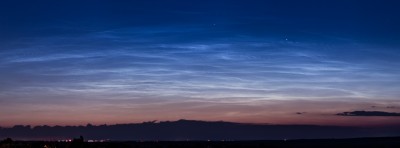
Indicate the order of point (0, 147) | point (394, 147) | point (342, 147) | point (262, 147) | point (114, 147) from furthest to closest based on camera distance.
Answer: point (342, 147), point (394, 147), point (262, 147), point (114, 147), point (0, 147)

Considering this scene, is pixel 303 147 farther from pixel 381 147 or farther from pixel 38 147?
pixel 38 147

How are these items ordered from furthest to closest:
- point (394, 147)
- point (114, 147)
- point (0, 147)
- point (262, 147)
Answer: point (394, 147) < point (262, 147) < point (114, 147) < point (0, 147)

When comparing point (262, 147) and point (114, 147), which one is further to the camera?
point (262, 147)

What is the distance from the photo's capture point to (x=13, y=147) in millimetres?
77562

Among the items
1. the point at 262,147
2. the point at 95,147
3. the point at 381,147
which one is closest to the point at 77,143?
the point at 95,147

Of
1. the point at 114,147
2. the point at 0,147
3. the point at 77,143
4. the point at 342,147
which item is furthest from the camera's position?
the point at 342,147

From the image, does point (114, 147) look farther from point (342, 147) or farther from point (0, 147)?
point (342, 147)

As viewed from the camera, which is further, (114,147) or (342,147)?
(342,147)

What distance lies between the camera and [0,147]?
76812 mm

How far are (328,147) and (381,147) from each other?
45.3 feet

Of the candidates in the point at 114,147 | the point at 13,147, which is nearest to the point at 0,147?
the point at 13,147

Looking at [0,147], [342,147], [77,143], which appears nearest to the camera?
[0,147]

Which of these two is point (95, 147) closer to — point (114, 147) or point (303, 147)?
point (114, 147)

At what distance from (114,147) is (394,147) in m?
63.9
